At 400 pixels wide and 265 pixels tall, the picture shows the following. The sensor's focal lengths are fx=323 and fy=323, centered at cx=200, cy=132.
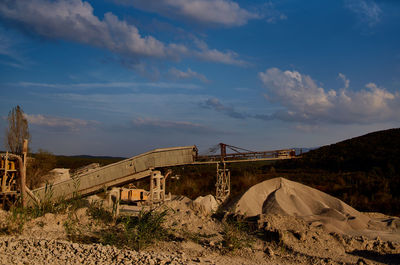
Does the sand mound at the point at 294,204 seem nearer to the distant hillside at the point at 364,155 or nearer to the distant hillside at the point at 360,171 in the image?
the distant hillside at the point at 360,171

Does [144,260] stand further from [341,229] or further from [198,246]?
[341,229]

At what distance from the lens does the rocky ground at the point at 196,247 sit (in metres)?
6.29

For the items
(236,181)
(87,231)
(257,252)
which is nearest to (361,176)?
(236,181)

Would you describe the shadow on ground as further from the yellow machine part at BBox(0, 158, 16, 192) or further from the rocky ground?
the yellow machine part at BBox(0, 158, 16, 192)

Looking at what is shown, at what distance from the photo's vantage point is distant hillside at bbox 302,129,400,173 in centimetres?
3803

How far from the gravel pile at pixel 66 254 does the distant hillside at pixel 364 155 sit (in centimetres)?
3301

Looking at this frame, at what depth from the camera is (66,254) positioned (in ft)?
20.7

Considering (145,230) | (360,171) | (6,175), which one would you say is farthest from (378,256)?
(360,171)

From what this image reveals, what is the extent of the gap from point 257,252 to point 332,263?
1693mm

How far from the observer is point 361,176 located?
3142cm

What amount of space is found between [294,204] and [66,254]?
12315mm

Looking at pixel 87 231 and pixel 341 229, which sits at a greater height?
pixel 87 231

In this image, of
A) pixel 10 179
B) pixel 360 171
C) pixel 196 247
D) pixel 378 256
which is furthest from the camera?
pixel 360 171

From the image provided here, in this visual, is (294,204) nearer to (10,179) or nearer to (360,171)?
(10,179)
